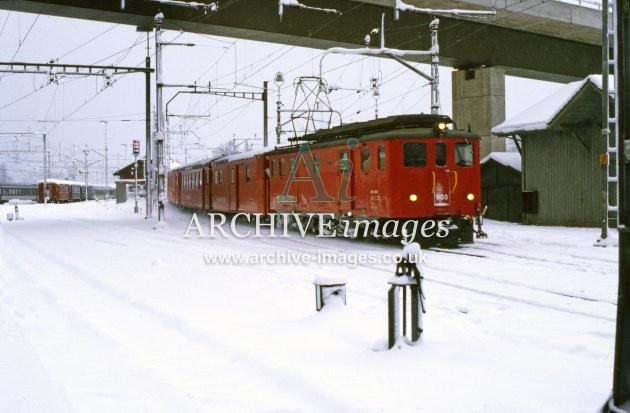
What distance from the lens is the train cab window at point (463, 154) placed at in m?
16.1

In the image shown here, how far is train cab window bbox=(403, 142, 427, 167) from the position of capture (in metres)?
15.4

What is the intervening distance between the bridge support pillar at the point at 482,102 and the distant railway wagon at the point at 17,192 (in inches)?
2434

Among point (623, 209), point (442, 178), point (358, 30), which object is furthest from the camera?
point (358, 30)

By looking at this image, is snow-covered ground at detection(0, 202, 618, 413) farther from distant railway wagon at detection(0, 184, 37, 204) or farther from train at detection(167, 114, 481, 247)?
distant railway wagon at detection(0, 184, 37, 204)

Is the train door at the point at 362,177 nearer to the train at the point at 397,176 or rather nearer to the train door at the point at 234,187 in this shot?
the train at the point at 397,176

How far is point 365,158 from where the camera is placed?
A: 637 inches

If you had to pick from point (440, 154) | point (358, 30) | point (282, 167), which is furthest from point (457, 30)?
point (440, 154)

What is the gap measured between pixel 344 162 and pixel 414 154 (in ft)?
7.05

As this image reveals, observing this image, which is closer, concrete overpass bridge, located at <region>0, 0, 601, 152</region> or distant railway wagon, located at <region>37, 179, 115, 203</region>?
concrete overpass bridge, located at <region>0, 0, 601, 152</region>

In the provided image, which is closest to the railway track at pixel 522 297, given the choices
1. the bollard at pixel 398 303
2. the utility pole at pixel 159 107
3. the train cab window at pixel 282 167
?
the bollard at pixel 398 303

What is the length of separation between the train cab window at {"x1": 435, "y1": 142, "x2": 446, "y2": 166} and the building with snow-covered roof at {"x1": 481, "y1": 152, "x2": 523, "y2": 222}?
9863 millimetres

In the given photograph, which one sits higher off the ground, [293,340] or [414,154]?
[414,154]

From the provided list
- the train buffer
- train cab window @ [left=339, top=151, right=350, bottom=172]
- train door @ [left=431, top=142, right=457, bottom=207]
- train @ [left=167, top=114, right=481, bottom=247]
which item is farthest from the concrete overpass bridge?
the train buffer

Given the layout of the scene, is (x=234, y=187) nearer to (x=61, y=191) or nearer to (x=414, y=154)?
(x=414, y=154)
